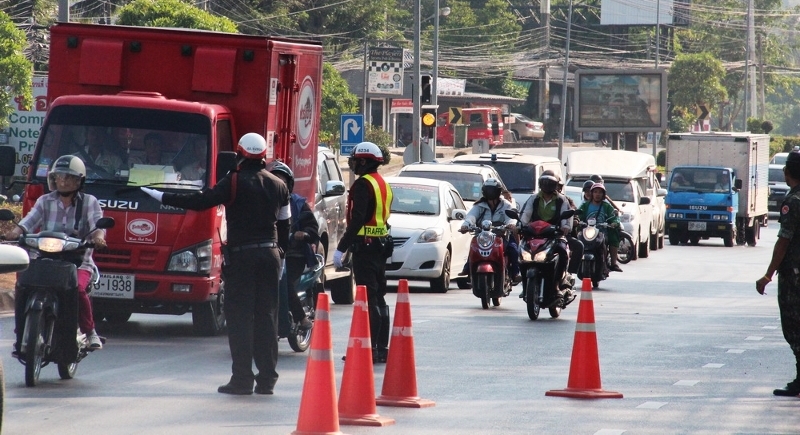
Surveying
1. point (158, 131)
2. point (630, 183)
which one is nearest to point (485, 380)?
point (158, 131)

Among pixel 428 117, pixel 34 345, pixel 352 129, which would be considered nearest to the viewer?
pixel 34 345

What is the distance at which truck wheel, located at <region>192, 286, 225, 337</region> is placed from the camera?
13.2m

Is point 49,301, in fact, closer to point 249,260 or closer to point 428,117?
point 249,260

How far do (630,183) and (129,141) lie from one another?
62.6 ft

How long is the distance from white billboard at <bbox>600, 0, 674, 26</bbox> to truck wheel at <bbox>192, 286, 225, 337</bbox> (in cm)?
8887

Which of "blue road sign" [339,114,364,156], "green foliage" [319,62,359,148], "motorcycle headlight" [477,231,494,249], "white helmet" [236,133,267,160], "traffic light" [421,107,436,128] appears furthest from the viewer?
"green foliage" [319,62,359,148]

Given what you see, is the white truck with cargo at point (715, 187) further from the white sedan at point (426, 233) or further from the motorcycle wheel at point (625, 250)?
the white sedan at point (426, 233)

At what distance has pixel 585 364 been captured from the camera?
1005 centimetres

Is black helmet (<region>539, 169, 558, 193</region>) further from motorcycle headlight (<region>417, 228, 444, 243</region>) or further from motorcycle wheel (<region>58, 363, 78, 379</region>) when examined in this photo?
motorcycle wheel (<region>58, 363, 78, 379</region>)

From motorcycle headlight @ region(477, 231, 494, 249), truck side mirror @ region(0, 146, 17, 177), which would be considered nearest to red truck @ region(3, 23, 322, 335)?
truck side mirror @ region(0, 146, 17, 177)

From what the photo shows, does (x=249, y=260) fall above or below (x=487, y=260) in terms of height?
above

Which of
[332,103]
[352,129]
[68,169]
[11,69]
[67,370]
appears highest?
[332,103]

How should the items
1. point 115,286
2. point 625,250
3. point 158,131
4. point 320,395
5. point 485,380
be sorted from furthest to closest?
point 625,250, point 158,131, point 115,286, point 485,380, point 320,395

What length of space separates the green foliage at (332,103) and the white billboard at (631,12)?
47.7 meters
